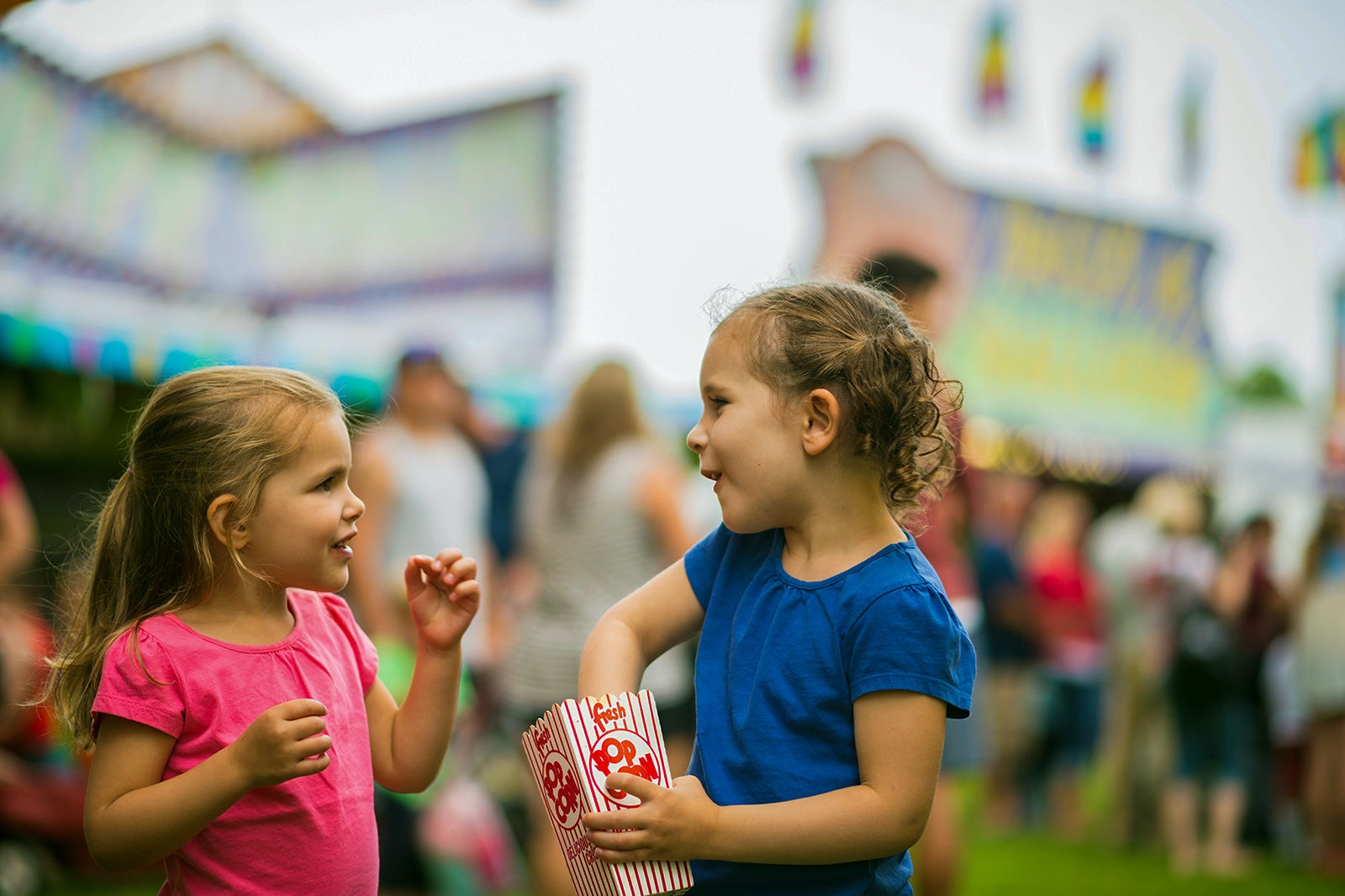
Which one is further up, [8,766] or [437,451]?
[437,451]

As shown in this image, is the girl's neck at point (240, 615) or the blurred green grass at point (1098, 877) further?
the blurred green grass at point (1098, 877)

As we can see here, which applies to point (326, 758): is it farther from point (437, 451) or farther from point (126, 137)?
point (126, 137)

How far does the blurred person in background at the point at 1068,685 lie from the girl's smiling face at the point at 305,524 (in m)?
6.50

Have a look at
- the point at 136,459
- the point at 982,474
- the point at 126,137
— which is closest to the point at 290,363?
the point at 126,137

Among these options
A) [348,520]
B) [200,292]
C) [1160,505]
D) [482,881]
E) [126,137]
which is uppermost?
[126,137]

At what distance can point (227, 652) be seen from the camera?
1.47m

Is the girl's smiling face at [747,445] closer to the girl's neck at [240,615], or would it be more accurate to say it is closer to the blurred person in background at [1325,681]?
the girl's neck at [240,615]

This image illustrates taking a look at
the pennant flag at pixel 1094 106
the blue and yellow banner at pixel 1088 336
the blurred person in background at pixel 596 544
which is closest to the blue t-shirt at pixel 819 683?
the blurred person in background at pixel 596 544

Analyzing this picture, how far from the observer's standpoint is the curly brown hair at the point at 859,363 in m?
1.50

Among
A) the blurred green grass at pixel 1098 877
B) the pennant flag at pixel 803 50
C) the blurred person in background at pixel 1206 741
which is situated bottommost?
the blurred green grass at pixel 1098 877

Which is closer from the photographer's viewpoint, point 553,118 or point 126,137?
point 126,137

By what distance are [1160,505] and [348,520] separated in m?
7.02

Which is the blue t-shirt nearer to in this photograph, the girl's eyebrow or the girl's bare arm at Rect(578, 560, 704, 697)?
the girl's bare arm at Rect(578, 560, 704, 697)

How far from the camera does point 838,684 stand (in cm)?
143
